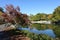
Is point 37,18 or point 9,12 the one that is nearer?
point 9,12

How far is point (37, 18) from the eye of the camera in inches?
4444

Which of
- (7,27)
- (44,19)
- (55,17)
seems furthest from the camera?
(44,19)

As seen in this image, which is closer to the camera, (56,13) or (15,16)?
(15,16)

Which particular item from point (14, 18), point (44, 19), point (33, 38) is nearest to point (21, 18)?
point (14, 18)

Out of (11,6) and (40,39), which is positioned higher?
(11,6)

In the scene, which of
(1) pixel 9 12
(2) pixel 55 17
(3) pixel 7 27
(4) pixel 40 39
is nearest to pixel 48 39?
(4) pixel 40 39

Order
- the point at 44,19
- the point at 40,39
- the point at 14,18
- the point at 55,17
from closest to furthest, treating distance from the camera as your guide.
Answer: the point at 40,39 → the point at 14,18 → the point at 55,17 → the point at 44,19

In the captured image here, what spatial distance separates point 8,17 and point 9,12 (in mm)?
806

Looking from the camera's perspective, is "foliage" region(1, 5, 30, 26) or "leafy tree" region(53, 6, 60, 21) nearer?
"foliage" region(1, 5, 30, 26)

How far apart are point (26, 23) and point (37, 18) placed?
292 feet

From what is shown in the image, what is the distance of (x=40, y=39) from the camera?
60.7 ft

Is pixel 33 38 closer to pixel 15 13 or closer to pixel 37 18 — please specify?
pixel 15 13

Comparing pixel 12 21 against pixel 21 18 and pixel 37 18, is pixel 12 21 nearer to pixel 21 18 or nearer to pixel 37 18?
pixel 21 18

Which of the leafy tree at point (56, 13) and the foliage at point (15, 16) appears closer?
the foliage at point (15, 16)
